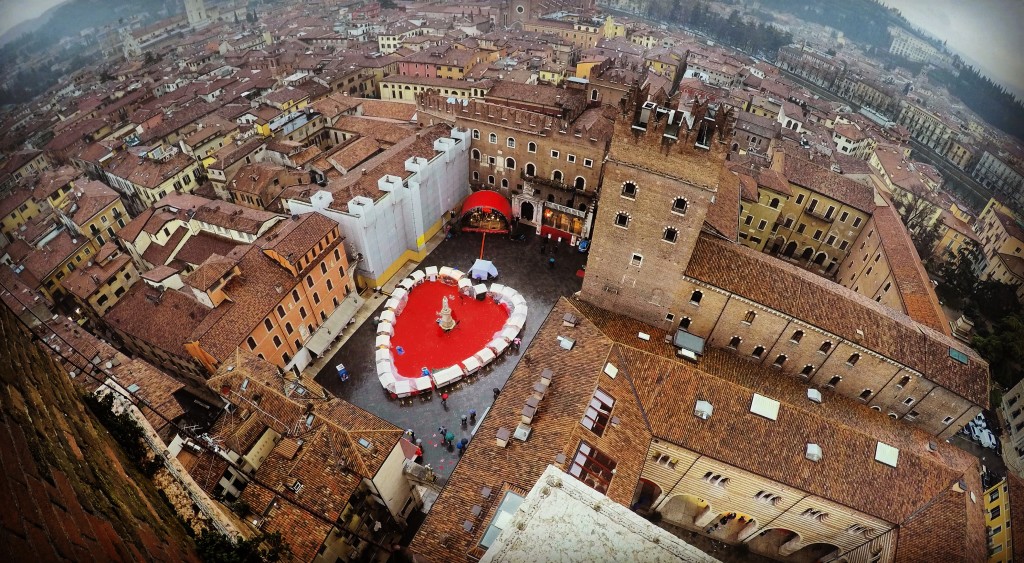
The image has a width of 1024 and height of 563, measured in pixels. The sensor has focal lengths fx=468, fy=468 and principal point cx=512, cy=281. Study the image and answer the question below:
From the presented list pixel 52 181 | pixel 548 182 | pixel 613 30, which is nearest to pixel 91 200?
pixel 52 181

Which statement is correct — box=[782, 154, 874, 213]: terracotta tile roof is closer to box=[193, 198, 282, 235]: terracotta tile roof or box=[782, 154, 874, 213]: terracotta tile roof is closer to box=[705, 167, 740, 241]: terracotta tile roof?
box=[705, 167, 740, 241]: terracotta tile roof

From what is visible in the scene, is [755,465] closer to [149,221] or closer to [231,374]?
[231,374]

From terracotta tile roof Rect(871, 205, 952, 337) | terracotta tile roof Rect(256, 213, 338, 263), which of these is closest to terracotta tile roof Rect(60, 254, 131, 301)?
terracotta tile roof Rect(256, 213, 338, 263)

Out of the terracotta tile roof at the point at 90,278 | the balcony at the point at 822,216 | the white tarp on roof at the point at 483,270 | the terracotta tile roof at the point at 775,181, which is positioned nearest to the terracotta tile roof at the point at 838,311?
the white tarp on roof at the point at 483,270

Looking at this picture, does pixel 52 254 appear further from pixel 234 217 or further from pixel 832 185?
pixel 832 185

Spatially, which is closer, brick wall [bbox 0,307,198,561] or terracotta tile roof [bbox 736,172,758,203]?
brick wall [bbox 0,307,198,561]

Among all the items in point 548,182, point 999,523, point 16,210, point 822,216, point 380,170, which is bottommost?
point 16,210
